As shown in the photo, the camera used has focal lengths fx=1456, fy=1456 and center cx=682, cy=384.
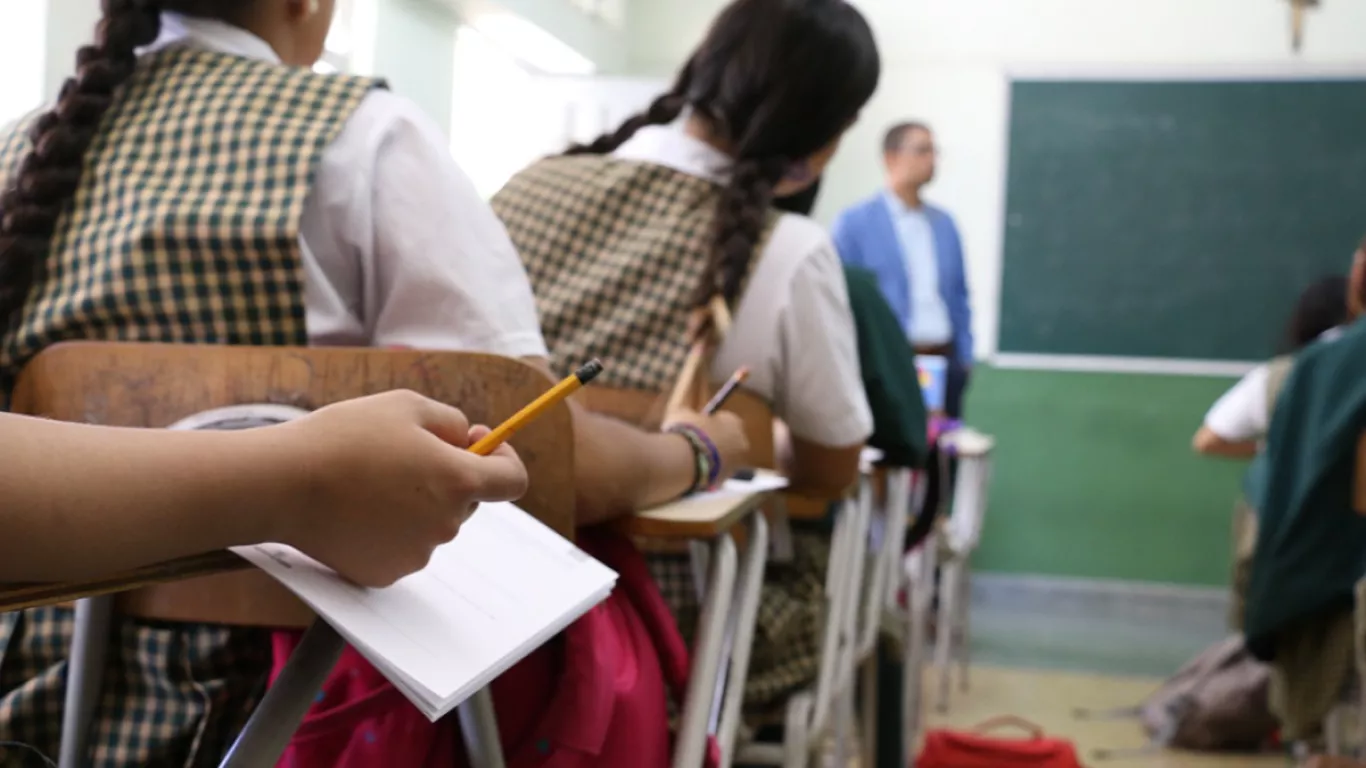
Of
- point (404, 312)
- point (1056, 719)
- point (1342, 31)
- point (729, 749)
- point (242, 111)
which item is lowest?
point (1056, 719)

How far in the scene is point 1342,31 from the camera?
576cm

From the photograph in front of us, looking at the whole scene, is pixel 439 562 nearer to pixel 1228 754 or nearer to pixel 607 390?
pixel 607 390

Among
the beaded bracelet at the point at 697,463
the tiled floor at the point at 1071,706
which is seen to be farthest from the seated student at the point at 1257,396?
the beaded bracelet at the point at 697,463

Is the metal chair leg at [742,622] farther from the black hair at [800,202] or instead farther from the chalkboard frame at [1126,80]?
the chalkboard frame at [1126,80]

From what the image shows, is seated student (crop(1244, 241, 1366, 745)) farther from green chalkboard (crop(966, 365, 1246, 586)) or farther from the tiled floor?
green chalkboard (crop(966, 365, 1246, 586))

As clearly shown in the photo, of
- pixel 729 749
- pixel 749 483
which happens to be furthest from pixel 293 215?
pixel 729 749

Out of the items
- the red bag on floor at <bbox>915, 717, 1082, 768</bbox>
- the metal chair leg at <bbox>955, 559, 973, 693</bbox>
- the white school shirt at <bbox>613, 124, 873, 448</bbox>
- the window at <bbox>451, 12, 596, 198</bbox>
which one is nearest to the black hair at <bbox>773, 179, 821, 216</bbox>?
the white school shirt at <bbox>613, 124, 873, 448</bbox>

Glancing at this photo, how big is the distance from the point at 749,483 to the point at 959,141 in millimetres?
4902

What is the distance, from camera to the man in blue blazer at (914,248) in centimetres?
562

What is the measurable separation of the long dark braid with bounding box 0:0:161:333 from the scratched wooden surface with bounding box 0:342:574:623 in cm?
14

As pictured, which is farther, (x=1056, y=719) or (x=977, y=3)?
(x=977, y=3)

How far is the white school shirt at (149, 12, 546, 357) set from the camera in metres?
1.11

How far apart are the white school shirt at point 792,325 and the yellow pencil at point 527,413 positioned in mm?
1056

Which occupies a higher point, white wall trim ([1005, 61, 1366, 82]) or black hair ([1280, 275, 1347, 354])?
white wall trim ([1005, 61, 1366, 82])
